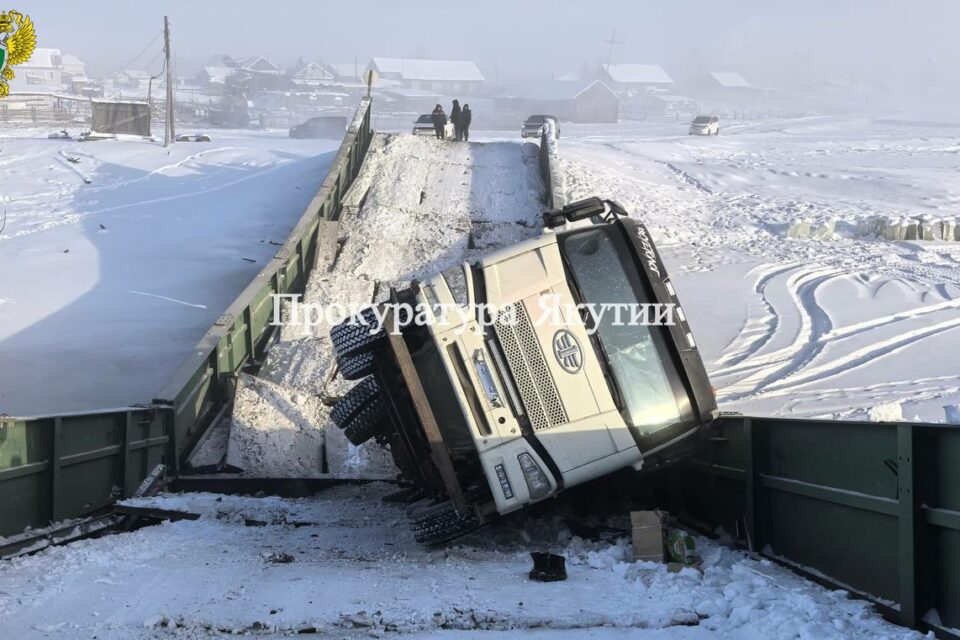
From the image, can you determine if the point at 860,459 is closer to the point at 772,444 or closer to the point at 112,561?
the point at 772,444

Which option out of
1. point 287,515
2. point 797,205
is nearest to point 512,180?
point 797,205

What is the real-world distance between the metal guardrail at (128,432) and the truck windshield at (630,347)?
4704 millimetres

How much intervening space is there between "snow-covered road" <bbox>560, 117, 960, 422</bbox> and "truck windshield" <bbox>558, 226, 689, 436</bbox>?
5168 mm

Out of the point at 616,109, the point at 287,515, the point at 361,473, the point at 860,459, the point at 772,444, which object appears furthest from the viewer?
the point at 616,109

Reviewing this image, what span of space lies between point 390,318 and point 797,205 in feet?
76.6

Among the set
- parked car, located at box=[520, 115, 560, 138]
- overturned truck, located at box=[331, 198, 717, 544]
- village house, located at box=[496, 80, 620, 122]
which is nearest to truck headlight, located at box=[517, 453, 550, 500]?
overturned truck, located at box=[331, 198, 717, 544]

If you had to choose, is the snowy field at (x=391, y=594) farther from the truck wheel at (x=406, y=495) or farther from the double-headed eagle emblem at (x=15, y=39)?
the double-headed eagle emblem at (x=15, y=39)

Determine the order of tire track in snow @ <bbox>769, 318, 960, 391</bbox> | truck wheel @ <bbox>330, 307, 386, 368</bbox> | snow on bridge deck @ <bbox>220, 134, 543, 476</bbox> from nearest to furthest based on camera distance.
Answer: truck wheel @ <bbox>330, 307, 386, 368</bbox> < snow on bridge deck @ <bbox>220, 134, 543, 476</bbox> < tire track in snow @ <bbox>769, 318, 960, 391</bbox>

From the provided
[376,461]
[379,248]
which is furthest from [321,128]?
[376,461]

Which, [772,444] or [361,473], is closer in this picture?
[772,444]

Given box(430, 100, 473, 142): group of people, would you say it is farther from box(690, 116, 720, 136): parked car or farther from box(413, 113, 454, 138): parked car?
box(690, 116, 720, 136): parked car

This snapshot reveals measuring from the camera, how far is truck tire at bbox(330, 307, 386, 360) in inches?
344

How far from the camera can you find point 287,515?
9.99 meters

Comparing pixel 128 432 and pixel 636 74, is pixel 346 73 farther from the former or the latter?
pixel 128 432
